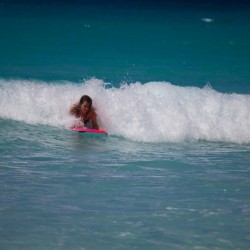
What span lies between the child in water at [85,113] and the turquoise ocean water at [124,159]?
43 centimetres

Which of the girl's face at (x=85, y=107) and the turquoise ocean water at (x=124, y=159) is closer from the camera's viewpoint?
the turquoise ocean water at (x=124, y=159)

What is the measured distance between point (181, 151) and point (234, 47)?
16140 millimetres

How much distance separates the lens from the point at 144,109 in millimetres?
11469

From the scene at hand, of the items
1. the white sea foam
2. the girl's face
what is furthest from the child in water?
the white sea foam

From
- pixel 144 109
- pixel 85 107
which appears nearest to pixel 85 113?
pixel 85 107

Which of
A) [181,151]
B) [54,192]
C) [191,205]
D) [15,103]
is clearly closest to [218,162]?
[181,151]

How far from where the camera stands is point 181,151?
28.3ft

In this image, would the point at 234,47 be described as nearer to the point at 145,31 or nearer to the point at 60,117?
the point at 145,31

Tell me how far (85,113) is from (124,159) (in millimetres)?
3058

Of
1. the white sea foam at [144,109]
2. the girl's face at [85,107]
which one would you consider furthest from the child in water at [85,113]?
the white sea foam at [144,109]

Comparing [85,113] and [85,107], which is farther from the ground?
[85,107]

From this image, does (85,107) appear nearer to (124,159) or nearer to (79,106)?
(79,106)

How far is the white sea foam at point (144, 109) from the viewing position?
10.6m

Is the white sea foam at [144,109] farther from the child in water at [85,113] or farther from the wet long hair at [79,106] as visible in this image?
the child in water at [85,113]
